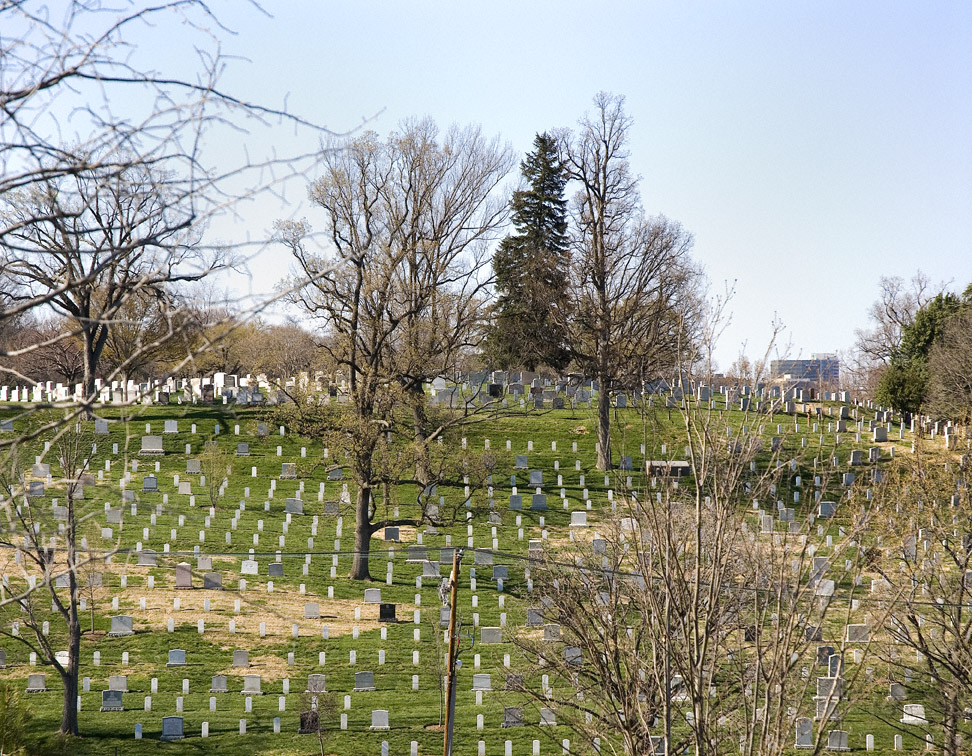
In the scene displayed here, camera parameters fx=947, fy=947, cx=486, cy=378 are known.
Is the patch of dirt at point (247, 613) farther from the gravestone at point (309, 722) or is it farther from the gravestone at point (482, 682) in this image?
the gravestone at point (309, 722)

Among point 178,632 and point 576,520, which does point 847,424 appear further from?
point 178,632

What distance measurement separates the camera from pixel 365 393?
936 inches

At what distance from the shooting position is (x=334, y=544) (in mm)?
24156

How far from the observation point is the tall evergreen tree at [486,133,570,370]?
122 ft

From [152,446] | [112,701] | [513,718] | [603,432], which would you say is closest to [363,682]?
[513,718]

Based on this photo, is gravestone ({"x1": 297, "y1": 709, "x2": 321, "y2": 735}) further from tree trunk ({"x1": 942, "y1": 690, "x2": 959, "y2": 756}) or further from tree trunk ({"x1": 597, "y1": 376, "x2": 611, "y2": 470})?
tree trunk ({"x1": 597, "y1": 376, "x2": 611, "y2": 470})

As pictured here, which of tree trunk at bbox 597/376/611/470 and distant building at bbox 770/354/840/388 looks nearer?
distant building at bbox 770/354/840/388

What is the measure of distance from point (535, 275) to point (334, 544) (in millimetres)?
17690

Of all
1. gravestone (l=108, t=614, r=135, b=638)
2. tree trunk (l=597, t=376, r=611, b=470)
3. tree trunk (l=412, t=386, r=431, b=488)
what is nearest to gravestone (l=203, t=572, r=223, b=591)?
gravestone (l=108, t=614, r=135, b=638)

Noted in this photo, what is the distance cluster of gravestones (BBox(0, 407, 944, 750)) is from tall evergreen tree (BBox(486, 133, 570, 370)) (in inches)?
257

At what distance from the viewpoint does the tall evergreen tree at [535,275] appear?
3719 centimetres

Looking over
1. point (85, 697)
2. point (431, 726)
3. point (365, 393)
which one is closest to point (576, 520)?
point (365, 393)

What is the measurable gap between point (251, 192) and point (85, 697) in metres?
16.1

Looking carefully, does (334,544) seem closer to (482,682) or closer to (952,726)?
(482,682)
